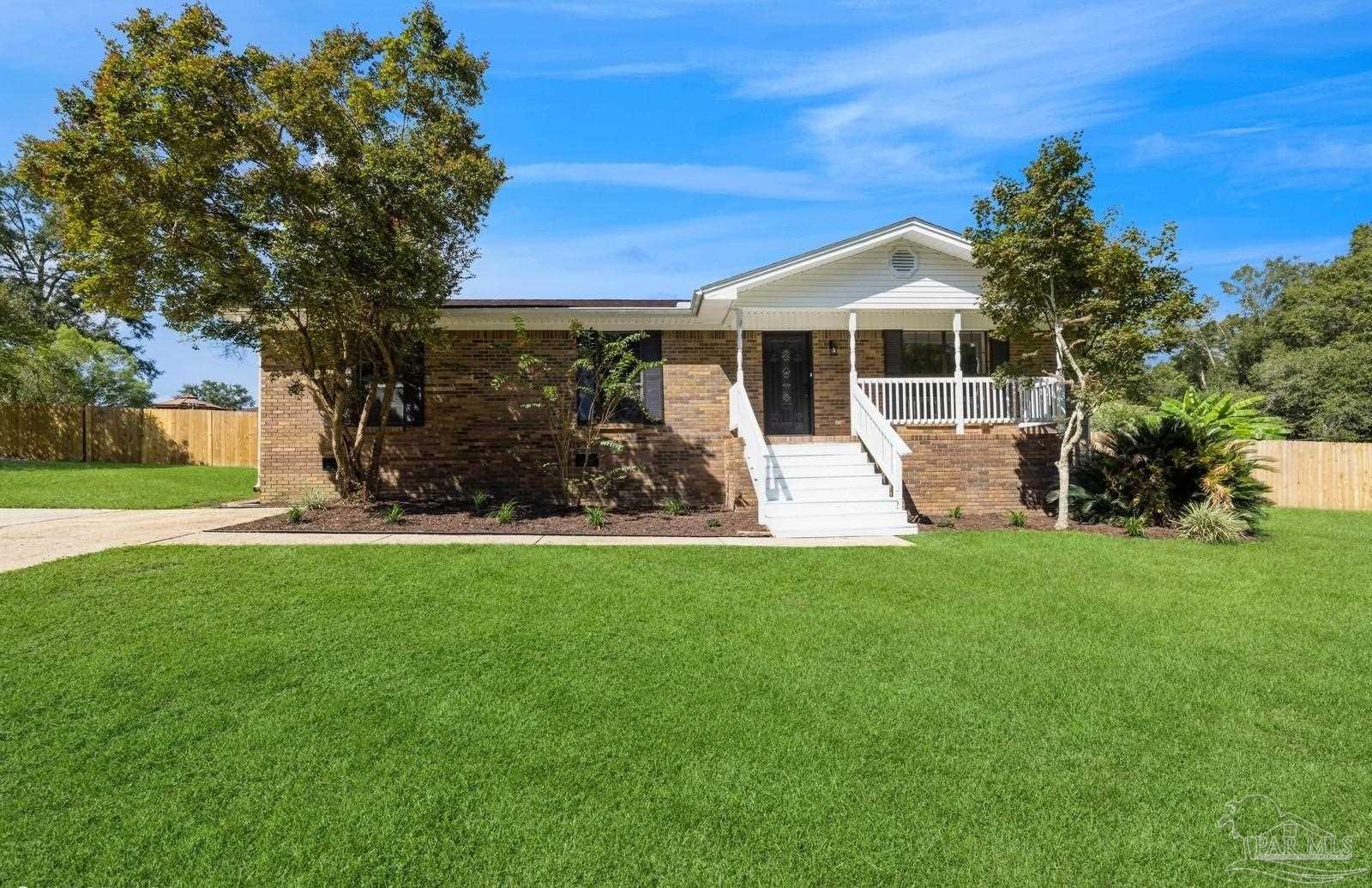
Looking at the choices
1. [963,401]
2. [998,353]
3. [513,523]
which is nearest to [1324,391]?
[998,353]

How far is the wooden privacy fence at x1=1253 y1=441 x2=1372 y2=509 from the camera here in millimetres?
14461

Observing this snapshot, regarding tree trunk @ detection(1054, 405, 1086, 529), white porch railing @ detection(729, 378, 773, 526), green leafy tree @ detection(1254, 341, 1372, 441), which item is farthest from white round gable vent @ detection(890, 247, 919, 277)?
green leafy tree @ detection(1254, 341, 1372, 441)

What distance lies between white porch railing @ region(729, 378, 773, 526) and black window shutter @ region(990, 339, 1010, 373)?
540 centimetres

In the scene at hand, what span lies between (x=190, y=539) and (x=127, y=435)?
53.8 ft

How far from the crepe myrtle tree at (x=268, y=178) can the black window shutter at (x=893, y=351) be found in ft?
25.6

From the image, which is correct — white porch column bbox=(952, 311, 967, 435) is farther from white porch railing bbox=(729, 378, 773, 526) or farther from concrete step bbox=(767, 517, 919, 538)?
white porch railing bbox=(729, 378, 773, 526)

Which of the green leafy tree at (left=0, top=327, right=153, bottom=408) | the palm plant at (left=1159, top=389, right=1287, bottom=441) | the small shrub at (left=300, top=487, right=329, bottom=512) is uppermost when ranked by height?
the green leafy tree at (left=0, top=327, right=153, bottom=408)

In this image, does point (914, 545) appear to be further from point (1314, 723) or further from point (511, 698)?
point (511, 698)

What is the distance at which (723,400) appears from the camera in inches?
497

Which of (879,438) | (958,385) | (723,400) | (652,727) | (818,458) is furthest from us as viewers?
(723,400)

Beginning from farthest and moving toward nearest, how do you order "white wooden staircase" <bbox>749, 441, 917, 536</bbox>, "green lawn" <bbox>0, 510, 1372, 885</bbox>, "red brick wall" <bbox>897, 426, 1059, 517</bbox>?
"red brick wall" <bbox>897, 426, 1059, 517</bbox> < "white wooden staircase" <bbox>749, 441, 917, 536</bbox> < "green lawn" <bbox>0, 510, 1372, 885</bbox>

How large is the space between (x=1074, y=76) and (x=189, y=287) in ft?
40.5

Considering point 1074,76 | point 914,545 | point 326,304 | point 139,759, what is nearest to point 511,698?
point 139,759

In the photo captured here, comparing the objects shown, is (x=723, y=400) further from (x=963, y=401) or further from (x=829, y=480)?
(x=963, y=401)
